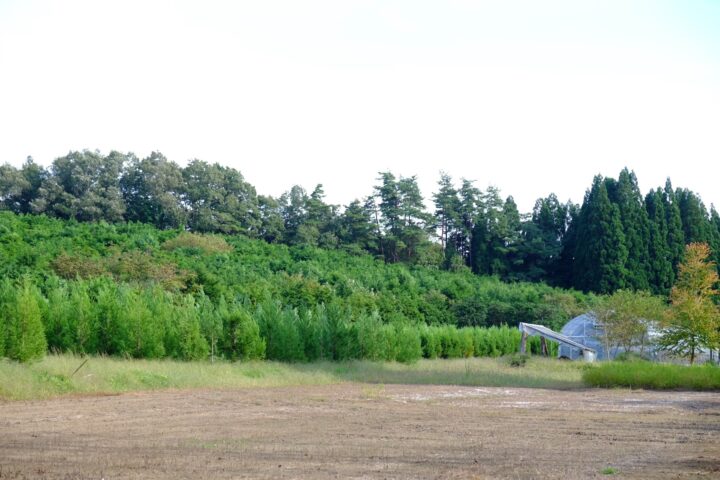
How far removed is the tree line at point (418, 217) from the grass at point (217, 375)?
28.8m

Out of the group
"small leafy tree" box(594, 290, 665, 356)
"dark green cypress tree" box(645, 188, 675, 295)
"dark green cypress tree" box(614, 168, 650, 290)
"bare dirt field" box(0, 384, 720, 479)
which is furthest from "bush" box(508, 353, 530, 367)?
"dark green cypress tree" box(645, 188, 675, 295)

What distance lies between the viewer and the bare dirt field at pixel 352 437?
8.45 metres

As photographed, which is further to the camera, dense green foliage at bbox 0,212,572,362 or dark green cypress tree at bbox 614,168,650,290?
dark green cypress tree at bbox 614,168,650,290

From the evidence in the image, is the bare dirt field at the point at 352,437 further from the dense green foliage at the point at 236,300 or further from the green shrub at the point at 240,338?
the green shrub at the point at 240,338

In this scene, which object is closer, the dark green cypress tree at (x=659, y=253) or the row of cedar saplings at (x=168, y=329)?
the row of cedar saplings at (x=168, y=329)

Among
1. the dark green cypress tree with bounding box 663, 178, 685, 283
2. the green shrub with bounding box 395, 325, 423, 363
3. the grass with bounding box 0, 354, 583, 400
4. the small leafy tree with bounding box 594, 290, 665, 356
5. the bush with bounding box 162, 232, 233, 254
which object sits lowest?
the grass with bounding box 0, 354, 583, 400

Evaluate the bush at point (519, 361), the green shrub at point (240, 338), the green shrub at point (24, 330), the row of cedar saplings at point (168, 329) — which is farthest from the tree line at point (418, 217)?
the green shrub at point (24, 330)

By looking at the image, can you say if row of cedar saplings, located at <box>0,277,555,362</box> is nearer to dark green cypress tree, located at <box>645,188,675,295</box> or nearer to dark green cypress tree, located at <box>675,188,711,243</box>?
dark green cypress tree, located at <box>645,188,675,295</box>

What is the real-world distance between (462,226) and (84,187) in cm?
3652

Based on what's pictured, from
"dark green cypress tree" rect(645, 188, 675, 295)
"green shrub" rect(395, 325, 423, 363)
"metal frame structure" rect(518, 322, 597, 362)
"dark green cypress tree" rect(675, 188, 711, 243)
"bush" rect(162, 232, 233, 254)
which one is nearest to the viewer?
"green shrub" rect(395, 325, 423, 363)

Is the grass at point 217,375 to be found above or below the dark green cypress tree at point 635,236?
below

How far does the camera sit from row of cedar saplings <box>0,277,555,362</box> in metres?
20.7

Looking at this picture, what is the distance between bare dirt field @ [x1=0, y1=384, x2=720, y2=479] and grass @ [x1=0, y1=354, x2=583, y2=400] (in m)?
1.55

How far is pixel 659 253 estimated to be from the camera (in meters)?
58.2
